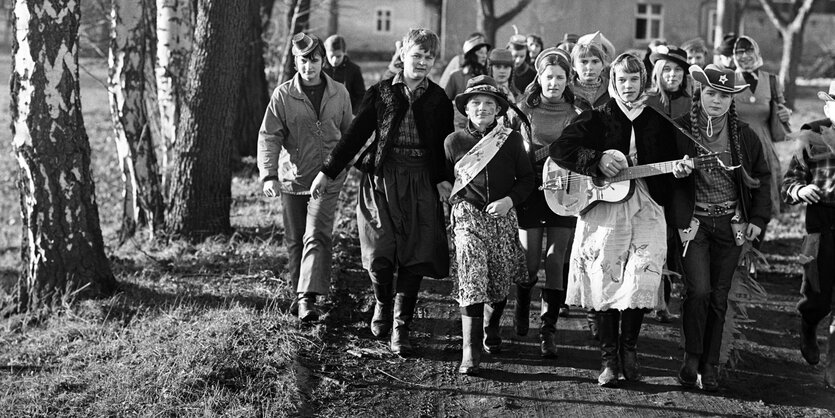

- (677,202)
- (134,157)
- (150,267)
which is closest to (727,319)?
(677,202)

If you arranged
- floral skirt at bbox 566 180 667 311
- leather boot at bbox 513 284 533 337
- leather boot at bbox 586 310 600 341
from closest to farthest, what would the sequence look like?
floral skirt at bbox 566 180 667 311 < leather boot at bbox 586 310 600 341 < leather boot at bbox 513 284 533 337

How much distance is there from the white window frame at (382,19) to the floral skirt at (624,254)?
38.5m

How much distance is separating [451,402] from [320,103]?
2.51m

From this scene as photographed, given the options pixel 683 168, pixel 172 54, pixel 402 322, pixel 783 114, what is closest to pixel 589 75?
pixel 683 168

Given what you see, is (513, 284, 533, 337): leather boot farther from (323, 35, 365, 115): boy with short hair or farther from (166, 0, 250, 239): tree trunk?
(323, 35, 365, 115): boy with short hair

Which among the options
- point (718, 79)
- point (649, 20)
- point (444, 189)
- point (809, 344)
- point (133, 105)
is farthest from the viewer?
point (649, 20)

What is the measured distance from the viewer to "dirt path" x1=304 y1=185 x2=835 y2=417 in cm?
582

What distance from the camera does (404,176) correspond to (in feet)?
21.8

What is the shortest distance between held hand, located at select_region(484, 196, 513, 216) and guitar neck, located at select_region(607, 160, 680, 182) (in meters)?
0.66

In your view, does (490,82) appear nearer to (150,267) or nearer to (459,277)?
(459,277)

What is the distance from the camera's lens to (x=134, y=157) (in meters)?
10.5

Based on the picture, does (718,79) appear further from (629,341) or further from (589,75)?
(629,341)

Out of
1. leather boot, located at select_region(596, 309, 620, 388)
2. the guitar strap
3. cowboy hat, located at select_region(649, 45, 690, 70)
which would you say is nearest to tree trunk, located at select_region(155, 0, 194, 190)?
the guitar strap

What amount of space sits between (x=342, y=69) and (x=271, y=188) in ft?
11.6
